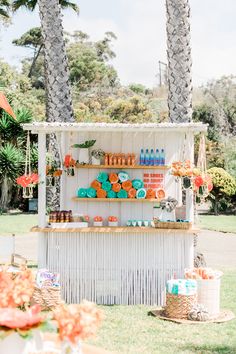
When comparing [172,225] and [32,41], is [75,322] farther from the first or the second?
[32,41]

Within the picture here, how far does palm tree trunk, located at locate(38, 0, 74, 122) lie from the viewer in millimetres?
10758

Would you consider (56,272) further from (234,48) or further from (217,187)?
(234,48)

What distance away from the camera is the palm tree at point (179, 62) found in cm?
1013

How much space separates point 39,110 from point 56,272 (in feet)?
79.5

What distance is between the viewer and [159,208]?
898cm

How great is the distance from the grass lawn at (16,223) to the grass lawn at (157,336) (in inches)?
387

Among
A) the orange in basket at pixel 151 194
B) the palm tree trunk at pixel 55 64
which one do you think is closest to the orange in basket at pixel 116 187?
the orange in basket at pixel 151 194

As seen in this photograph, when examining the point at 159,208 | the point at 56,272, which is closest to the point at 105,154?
the point at 159,208

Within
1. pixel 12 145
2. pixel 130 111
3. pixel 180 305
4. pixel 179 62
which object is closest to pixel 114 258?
pixel 180 305

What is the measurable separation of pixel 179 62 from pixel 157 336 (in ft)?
15.7

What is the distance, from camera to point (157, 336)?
267 inches

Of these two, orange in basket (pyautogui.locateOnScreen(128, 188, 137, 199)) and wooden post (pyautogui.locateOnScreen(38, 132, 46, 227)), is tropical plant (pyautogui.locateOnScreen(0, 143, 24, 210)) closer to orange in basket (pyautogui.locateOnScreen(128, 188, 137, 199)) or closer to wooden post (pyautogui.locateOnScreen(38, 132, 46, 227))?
orange in basket (pyautogui.locateOnScreen(128, 188, 137, 199))

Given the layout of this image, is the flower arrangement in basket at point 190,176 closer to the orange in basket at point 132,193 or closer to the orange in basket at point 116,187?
the orange in basket at point 132,193

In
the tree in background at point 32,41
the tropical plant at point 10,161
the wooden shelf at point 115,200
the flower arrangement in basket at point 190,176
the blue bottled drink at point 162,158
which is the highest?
the tree in background at point 32,41
